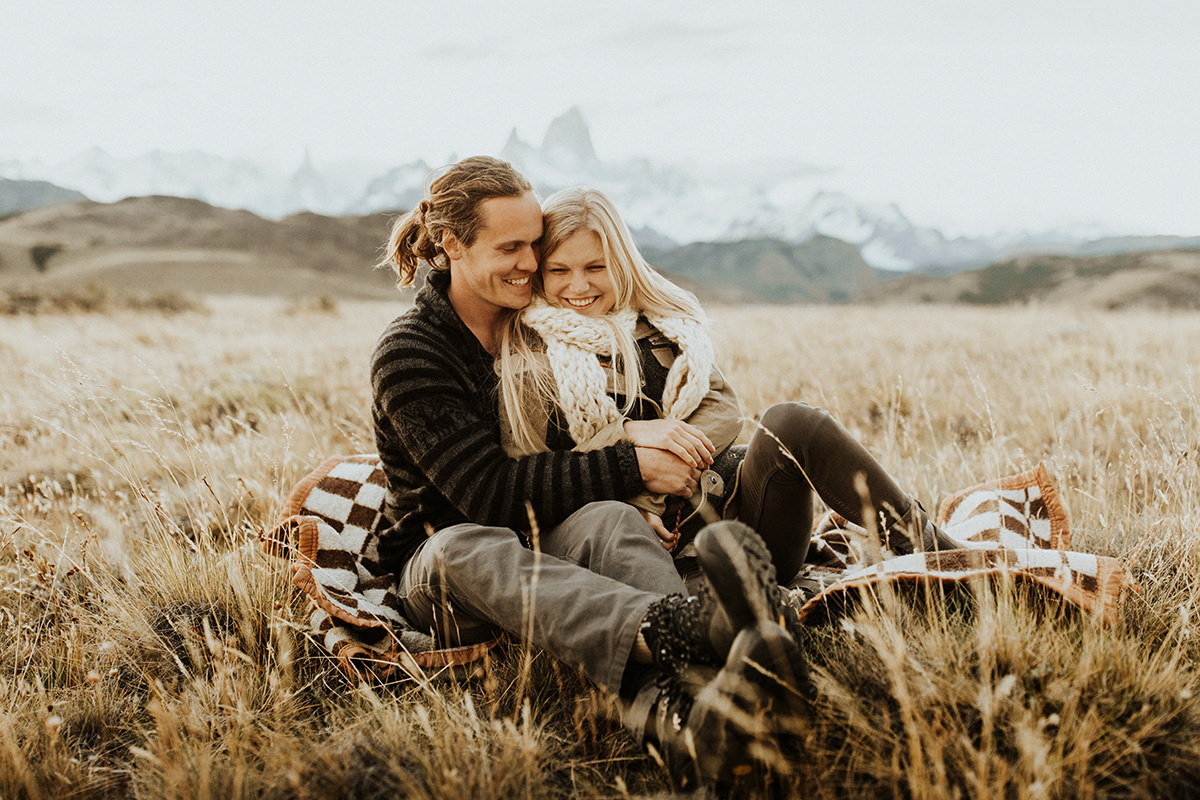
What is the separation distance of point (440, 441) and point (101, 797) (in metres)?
1.40

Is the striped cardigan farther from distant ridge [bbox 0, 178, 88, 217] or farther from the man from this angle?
distant ridge [bbox 0, 178, 88, 217]

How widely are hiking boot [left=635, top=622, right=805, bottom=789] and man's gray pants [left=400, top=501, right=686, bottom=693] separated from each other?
41 centimetres

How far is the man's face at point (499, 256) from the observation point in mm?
2996

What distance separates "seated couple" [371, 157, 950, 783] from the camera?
5.93 feet

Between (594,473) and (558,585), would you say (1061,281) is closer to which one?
(594,473)

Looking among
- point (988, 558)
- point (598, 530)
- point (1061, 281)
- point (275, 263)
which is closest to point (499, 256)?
point (598, 530)

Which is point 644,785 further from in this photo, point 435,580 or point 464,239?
point 464,239

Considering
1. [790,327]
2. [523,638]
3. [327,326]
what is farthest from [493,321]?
[327,326]

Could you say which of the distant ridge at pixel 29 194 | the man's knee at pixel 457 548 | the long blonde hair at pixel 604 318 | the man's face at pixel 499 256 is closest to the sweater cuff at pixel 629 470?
the long blonde hair at pixel 604 318

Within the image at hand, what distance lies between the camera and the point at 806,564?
339 cm

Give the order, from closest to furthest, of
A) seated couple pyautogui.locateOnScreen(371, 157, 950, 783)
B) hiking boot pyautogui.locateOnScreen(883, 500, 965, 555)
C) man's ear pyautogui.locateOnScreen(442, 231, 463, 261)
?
seated couple pyautogui.locateOnScreen(371, 157, 950, 783), hiking boot pyautogui.locateOnScreen(883, 500, 965, 555), man's ear pyautogui.locateOnScreen(442, 231, 463, 261)

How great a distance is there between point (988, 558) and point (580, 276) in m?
1.90

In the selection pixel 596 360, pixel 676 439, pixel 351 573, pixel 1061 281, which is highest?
pixel 1061 281

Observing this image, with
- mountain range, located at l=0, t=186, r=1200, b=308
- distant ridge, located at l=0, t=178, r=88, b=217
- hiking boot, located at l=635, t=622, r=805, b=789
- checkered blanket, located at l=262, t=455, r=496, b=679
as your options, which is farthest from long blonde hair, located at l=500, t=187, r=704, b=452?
distant ridge, located at l=0, t=178, r=88, b=217
